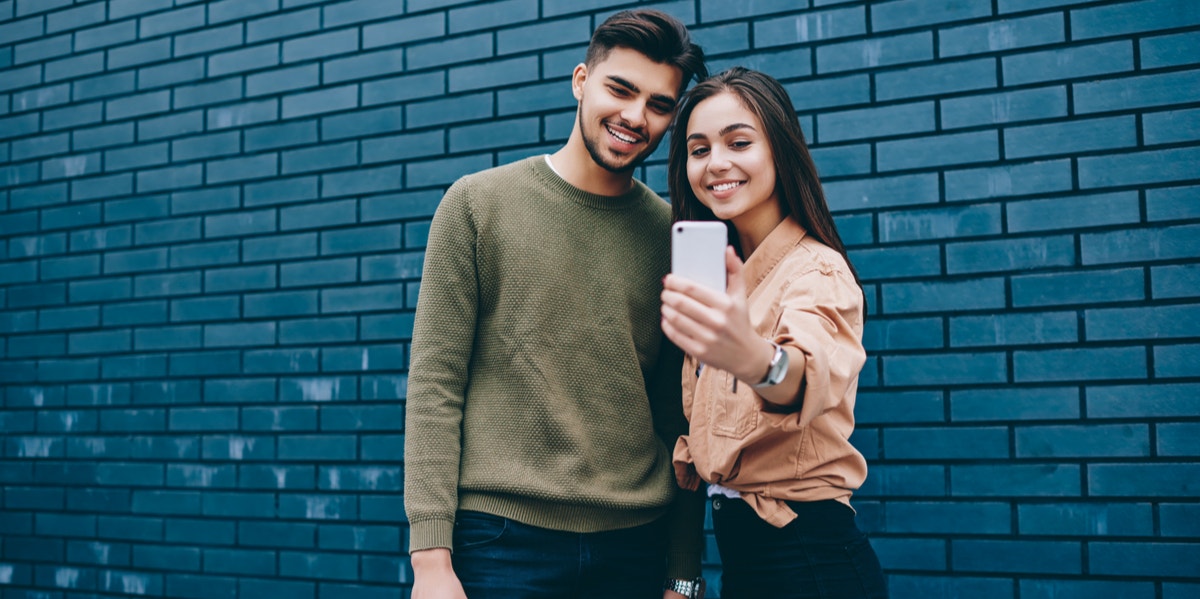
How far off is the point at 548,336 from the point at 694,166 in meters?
0.52

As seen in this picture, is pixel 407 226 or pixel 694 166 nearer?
pixel 694 166

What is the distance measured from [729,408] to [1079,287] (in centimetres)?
144

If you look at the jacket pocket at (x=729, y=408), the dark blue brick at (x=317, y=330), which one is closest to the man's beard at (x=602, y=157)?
the jacket pocket at (x=729, y=408)

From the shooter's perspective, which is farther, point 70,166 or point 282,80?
point 70,166

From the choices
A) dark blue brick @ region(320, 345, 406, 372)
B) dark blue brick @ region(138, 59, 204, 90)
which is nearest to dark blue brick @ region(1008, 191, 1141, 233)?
dark blue brick @ region(320, 345, 406, 372)

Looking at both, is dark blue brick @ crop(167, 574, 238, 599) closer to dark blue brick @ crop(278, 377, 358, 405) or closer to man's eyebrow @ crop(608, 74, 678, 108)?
dark blue brick @ crop(278, 377, 358, 405)

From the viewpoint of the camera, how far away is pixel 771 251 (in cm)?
195

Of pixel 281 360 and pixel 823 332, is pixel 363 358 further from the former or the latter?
pixel 823 332

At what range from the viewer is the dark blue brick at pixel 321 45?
3730 mm

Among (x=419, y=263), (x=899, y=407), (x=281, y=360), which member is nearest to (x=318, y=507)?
(x=281, y=360)

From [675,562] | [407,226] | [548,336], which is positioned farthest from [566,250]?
[407,226]

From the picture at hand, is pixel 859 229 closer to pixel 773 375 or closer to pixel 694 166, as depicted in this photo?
pixel 694 166

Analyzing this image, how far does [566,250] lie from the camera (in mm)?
2213

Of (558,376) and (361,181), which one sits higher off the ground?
(361,181)
